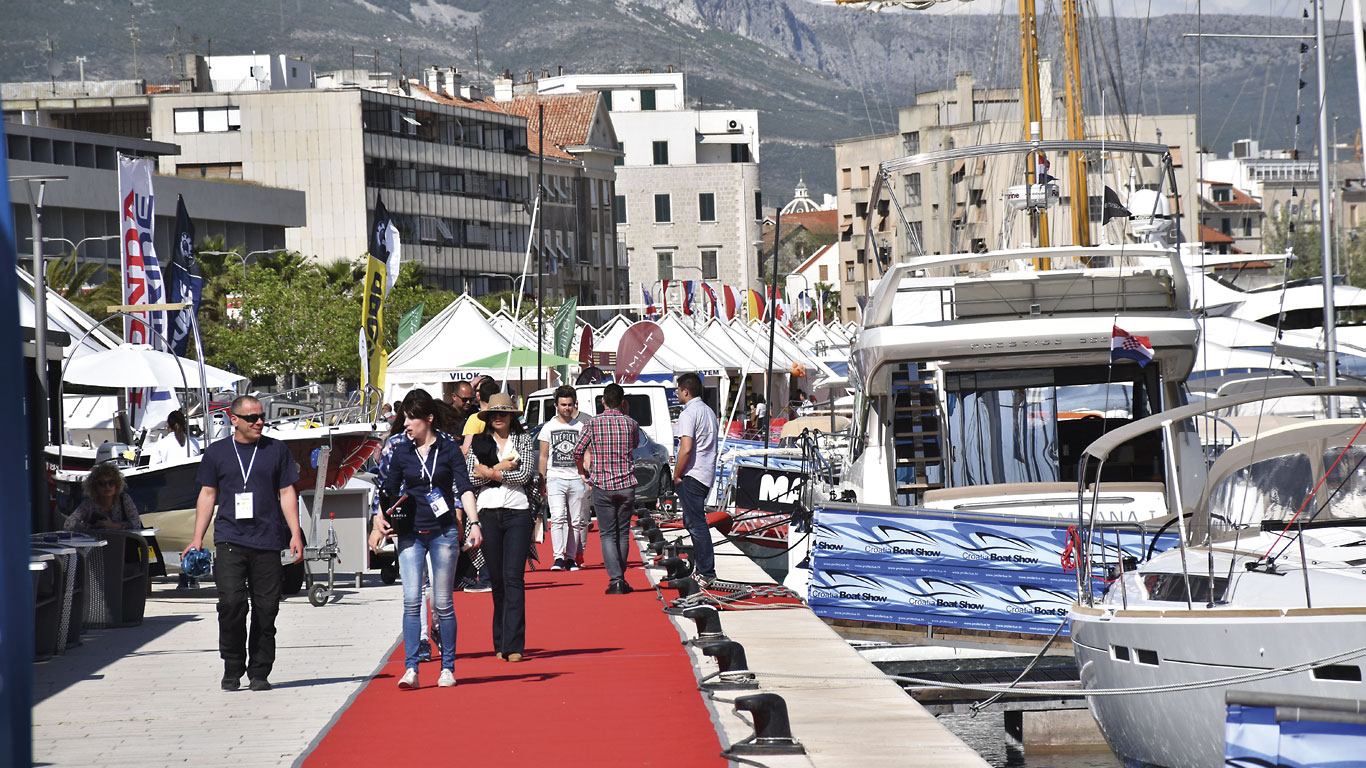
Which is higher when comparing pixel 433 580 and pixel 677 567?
pixel 433 580

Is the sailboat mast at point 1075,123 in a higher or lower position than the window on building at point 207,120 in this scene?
lower

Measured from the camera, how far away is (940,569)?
1633 cm

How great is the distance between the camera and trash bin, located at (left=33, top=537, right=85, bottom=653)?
15.0 metres

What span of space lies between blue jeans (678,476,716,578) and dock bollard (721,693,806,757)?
8.33m

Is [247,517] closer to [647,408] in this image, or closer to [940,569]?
[940,569]

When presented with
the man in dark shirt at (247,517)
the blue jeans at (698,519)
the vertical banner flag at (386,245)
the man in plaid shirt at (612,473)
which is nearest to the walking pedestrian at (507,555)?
the man in dark shirt at (247,517)

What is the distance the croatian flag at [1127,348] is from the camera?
57.4 ft

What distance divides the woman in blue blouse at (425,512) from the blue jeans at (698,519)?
19.9 ft

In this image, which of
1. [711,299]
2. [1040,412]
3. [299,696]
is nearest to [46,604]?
[299,696]

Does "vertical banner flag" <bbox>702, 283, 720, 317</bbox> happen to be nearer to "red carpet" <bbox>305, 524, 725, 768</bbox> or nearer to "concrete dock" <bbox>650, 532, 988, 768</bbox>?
"concrete dock" <bbox>650, 532, 988, 768</bbox>

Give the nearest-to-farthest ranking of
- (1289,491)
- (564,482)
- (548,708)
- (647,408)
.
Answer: (548,708)
(1289,491)
(564,482)
(647,408)

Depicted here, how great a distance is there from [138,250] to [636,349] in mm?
10406

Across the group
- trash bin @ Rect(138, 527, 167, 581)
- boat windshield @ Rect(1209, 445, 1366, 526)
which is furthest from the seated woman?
Result: boat windshield @ Rect(1209, 445, 1366, 526)

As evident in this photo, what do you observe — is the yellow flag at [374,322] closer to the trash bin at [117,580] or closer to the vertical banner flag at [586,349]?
the trash bin at [117,580]
